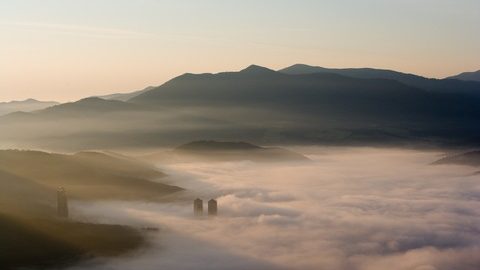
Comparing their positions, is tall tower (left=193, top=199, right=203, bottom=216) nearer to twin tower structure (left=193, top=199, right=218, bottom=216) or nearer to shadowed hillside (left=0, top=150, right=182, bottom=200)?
twin tower structure (left=193, top=199, right=218, bottom=216)

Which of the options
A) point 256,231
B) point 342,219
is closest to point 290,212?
point 342,219

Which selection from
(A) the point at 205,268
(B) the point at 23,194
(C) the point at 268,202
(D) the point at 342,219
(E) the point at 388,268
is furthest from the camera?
(C) the point at 268,202

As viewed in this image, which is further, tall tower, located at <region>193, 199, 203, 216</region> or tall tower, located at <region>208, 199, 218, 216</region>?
tall tower, located at <region>208, 199, 218, 216</region>

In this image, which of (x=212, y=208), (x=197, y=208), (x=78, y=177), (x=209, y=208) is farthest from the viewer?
(x=78, y=177)

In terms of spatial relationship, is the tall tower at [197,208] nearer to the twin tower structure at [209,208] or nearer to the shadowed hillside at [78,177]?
the twin tower structure at [209,208]

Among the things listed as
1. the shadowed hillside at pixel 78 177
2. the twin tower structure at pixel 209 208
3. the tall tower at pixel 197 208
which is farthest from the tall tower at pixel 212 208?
the shadowed hillside at pixel 78 177

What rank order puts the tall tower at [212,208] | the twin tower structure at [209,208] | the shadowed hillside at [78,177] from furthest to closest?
the shadowed hillside at [78,177]
the tall tower at [212,208]
the twin tower structure at [209,208]

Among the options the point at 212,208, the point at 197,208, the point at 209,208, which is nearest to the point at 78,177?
the point at 197,208

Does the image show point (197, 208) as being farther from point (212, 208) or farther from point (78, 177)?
point (78, 177)

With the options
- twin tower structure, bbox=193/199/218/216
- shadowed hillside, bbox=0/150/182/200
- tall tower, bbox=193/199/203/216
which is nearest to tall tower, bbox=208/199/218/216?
twin tower structure, bbox=193/199/218/216

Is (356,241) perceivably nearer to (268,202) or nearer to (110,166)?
(268,202)

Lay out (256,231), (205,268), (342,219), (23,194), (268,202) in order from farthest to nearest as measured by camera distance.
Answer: (268,202)
(342,219)
(256,231)
(23,194)
(205,268)
